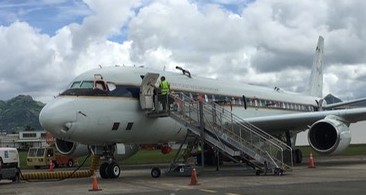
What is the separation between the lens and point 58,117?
17734mm

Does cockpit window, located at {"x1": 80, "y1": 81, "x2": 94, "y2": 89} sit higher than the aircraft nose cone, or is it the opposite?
cockpit window, located at {"x1": 80, "y1": 81, "x2": 94, "y2": 89}

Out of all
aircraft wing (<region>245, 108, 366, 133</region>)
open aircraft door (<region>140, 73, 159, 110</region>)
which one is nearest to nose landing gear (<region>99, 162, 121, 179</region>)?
open aircraft door (<region>140, 73, 159, 110</region>)

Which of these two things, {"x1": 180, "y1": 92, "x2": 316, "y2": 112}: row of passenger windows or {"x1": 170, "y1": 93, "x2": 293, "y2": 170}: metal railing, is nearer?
{"x1": 170, "y1": 93, "x2": 293, "y2": 170}: metal railing

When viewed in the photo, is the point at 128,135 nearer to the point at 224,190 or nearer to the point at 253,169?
the point at 253,169

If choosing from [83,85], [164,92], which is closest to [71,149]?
[83,85]

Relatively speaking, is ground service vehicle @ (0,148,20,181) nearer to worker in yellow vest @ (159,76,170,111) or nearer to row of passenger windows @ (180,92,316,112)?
worker in yellow vest @ (159,76,170,111)

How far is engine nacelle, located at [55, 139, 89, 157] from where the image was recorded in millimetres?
23188

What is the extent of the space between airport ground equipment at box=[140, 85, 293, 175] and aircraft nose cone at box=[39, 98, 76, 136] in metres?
3.38

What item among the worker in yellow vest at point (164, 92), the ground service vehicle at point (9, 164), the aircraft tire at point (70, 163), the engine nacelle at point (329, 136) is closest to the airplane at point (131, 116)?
the engine nacelle at point (329, 136)

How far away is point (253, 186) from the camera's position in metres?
15.5

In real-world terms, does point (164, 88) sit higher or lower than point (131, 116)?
higher

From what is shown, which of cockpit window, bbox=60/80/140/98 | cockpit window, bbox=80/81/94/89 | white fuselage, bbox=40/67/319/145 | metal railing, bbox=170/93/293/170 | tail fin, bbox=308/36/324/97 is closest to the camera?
white fuselage, bbox=40/67/319/145

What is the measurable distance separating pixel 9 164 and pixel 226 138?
8.83m

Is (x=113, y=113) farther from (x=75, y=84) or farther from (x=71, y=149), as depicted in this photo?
(x=71, y=149)
